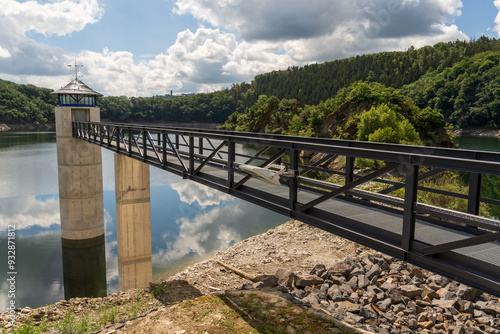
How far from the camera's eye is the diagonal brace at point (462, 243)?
4070 millimetres

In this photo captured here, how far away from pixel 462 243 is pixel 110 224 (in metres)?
28.4

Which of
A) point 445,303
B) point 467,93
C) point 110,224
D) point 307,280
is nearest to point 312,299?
point 307,280

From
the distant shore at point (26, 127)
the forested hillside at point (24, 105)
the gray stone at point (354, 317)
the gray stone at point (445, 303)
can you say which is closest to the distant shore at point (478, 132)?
the gray stone at point (445, 303)

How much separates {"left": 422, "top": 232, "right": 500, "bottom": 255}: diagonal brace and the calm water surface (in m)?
17.5

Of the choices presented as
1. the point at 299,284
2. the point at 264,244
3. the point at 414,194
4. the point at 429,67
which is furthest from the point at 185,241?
the point at 429,67

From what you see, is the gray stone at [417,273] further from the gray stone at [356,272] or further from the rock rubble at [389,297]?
the gray stone at [356,272]

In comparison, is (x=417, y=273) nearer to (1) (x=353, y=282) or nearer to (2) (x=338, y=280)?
(1) (x=353, y=282)

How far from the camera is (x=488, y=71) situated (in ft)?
327

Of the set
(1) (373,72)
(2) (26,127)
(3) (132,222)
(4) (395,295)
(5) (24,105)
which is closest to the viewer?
(4) (395,295)

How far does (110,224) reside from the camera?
28.9 m

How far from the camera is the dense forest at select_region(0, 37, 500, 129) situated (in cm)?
9881

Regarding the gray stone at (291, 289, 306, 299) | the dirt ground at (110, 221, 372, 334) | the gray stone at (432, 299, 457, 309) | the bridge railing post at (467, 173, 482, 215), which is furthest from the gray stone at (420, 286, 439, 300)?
the bridge railing post at (467, 173, 482, 215)

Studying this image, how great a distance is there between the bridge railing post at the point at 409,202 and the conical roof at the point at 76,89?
84.1 ft

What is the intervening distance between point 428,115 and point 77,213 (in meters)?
48.3
